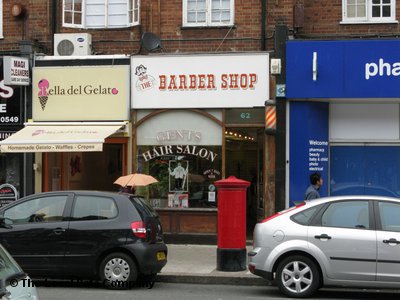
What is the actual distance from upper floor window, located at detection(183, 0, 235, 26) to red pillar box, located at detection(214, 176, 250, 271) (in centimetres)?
504

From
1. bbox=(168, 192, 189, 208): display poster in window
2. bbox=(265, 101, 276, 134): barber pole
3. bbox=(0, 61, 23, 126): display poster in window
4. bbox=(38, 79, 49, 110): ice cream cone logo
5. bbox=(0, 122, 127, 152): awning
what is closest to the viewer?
bbox=(0, 122, 127, 152): awning

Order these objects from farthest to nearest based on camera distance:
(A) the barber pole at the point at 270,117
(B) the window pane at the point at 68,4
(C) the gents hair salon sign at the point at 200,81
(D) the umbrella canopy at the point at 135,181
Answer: (B) the window pane at the point at 68,4
(C) the gents hair salon sign at the point at 200,81
(A) the barber pole at the point at 270,117
(D) the umbrella canopy at the point at 135,181

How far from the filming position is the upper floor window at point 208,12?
46.7 feet

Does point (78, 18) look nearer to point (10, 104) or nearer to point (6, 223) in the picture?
point (10, 104)

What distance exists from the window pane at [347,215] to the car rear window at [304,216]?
17 cm

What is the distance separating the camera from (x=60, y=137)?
13.5m

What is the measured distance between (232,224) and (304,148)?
3.65 metres

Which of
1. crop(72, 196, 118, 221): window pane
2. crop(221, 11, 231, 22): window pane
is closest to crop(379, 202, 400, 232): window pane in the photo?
crop(72, 196, 118, 221): window pane

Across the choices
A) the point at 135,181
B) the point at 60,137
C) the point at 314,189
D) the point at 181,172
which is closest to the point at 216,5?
the point at 181,172

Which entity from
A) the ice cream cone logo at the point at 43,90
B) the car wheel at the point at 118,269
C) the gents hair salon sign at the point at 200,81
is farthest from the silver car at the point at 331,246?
the ice cream cone logo at the point at 43,90

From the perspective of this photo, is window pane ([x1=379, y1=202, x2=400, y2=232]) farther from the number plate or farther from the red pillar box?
the number plate

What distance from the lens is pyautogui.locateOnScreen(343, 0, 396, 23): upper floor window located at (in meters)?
13.9

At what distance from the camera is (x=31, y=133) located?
13930mm

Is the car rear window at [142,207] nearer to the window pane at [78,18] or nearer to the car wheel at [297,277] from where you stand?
the car wheel at [297,277]
